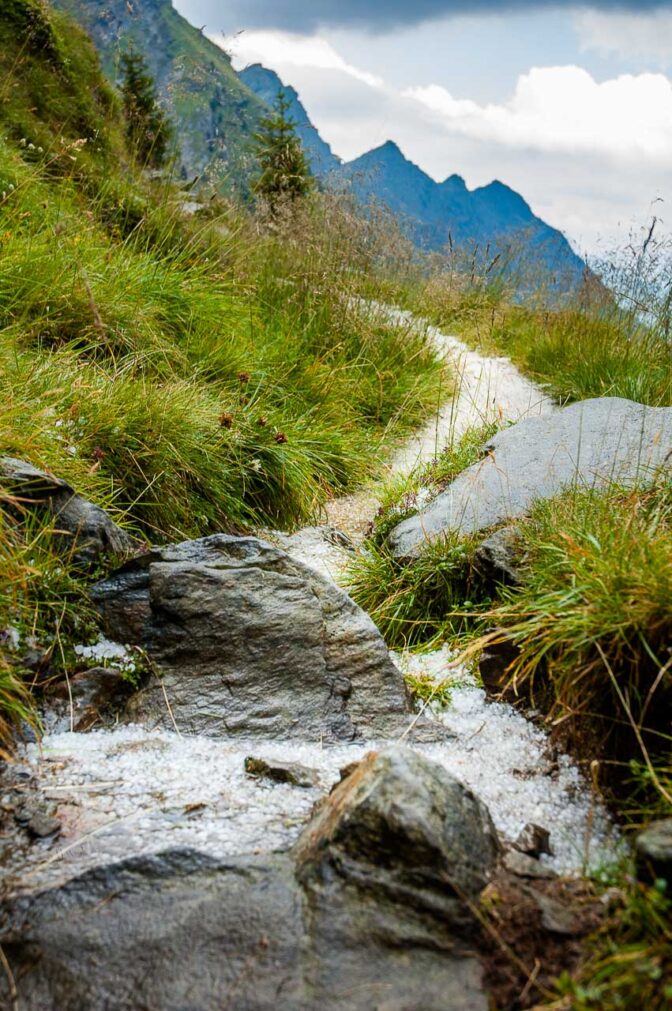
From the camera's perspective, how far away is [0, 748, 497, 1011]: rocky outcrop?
1.52 metres

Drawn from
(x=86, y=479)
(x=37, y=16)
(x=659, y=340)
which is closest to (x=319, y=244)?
(x=659, y=340)

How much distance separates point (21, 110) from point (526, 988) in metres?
7.98

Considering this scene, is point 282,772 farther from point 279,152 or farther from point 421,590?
point 279,152

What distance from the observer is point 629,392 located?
218 inches

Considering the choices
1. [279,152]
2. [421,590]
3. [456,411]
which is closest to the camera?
[421,590]

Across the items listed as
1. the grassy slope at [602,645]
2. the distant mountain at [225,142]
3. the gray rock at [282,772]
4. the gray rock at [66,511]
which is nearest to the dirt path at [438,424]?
the grassy slope at [602,645]

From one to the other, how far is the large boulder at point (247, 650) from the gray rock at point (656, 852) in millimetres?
1096

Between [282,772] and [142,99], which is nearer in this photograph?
[282,772]

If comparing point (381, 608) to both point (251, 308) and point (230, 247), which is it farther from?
point (230, 247)

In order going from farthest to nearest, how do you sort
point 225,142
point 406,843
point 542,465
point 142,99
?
point 142,99, point 225,142, point 542,465, point 406,843

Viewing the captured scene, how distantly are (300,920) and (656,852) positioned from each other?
2.54 ft

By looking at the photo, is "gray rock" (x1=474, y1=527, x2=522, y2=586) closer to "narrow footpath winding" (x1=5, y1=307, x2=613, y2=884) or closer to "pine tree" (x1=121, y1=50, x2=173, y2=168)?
"narrow footpath winding" (x1=5, y1=307, x2=613, y2=884)

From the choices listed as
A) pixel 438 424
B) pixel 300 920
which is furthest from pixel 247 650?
pixel 438 424

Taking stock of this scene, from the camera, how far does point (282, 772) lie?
2.24 meters
